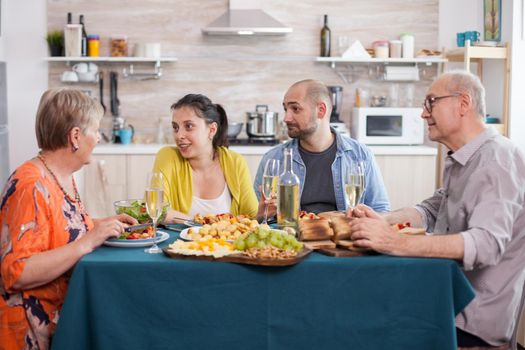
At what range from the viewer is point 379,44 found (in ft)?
20.4

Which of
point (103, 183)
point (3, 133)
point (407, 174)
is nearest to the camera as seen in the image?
point (103, 183)

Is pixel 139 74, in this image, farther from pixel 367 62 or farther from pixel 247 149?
pixel 367 62

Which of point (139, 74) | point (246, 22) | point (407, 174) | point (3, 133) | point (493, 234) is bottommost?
point (407, 174)

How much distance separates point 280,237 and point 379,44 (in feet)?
14.0

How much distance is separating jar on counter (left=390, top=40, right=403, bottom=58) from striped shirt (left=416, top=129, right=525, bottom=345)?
387 cm

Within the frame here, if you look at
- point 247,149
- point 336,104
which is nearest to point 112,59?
point 247,149

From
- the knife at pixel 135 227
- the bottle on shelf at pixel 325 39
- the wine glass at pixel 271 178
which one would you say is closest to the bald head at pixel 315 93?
the wine glass at pixel 271 178

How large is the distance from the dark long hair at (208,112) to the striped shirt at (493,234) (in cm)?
138

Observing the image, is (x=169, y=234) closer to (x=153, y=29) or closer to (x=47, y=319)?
(x=47, y=319)

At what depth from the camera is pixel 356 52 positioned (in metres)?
6.18

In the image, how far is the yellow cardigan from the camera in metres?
3.36

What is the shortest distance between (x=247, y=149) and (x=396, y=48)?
5.26 feet

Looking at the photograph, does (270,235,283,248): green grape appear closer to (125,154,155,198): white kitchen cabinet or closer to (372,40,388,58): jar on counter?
(125,154,155,198): white kitchen cabinet

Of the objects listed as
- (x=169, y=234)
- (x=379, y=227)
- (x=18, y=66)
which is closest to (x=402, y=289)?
(x=379, y=227)
